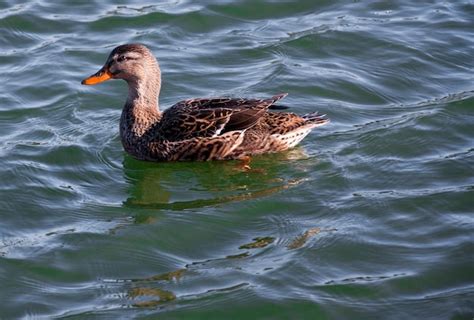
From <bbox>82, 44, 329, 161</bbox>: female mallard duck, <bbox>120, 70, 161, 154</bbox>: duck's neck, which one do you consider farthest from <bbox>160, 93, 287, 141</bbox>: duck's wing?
<bbox>120, 70, 161, 154</bbox>: duck's neck

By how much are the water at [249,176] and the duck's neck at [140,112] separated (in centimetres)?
27

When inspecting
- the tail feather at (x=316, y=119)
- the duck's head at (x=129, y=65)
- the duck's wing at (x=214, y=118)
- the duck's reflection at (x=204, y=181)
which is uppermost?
the duck's head at (x=129, y=65)

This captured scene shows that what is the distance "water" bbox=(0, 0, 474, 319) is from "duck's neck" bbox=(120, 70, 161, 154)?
0.27m

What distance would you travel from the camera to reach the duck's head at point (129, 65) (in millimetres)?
11789

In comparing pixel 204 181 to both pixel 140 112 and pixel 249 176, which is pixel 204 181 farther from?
pixel 140 112

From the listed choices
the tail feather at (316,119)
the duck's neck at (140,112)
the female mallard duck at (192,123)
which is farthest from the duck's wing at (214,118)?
the tail feather at (316,119)

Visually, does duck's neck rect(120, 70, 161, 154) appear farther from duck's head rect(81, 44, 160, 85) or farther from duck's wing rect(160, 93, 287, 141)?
duck's wing rect(160, 93, 287, 141)

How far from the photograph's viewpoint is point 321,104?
12688mm

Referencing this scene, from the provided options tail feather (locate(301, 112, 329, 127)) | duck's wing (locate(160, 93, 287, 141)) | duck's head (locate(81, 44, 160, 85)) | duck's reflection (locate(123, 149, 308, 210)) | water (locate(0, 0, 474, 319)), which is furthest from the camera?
duck's head (locate(81, 44, 160, 85))

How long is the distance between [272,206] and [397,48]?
4.57 meters

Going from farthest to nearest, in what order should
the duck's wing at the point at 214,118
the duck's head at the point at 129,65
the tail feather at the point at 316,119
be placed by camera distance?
the duck's head at the point at 129,65, the tail feather at the point at 316,119, the duck's wing at the point at 214,118

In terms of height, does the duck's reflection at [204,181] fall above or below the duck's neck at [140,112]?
below

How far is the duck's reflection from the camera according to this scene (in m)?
10.6

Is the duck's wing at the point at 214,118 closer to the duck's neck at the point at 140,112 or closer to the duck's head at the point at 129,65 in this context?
the duck's neck at the point at 140,112
